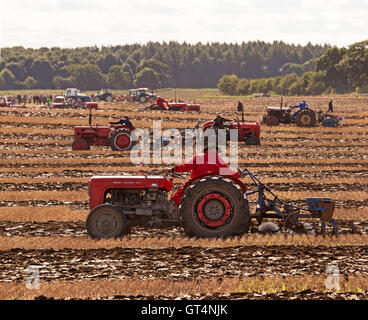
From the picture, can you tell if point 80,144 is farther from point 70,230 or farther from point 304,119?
point 70,230

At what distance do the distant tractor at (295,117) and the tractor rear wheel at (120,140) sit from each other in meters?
12.2

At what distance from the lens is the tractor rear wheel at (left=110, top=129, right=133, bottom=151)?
87.0ft

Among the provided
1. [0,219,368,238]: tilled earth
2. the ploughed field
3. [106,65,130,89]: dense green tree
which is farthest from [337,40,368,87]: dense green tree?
[0,219,368,238]: tilled earth

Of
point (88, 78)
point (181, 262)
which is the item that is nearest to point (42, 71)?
point (88, 78)

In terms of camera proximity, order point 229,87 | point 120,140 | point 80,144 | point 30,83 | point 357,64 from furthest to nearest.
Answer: point 30,83
point 229,87
point 357,64
point 80,144
point 120,140

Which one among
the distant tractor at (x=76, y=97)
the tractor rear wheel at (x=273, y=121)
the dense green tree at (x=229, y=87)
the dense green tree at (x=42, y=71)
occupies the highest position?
the dense green tree at (x=42, y=71)

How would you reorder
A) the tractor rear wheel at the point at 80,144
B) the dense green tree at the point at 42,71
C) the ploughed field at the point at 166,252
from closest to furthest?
the ploughed field at the point at 166,252
the tractor rear wheel at the point at 80,144
the dense green tree at the point at 42,71

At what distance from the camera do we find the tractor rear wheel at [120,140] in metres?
26.5

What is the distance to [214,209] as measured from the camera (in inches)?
404

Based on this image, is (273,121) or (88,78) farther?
(88,78)

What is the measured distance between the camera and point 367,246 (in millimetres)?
10109

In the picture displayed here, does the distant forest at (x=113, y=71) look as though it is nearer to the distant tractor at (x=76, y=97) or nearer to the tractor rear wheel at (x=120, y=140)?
the distant tractor at (x=76, y=97)

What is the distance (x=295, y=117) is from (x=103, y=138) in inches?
546

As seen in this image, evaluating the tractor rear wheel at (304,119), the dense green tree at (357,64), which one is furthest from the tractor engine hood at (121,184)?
the dense green tree at (357,64)
